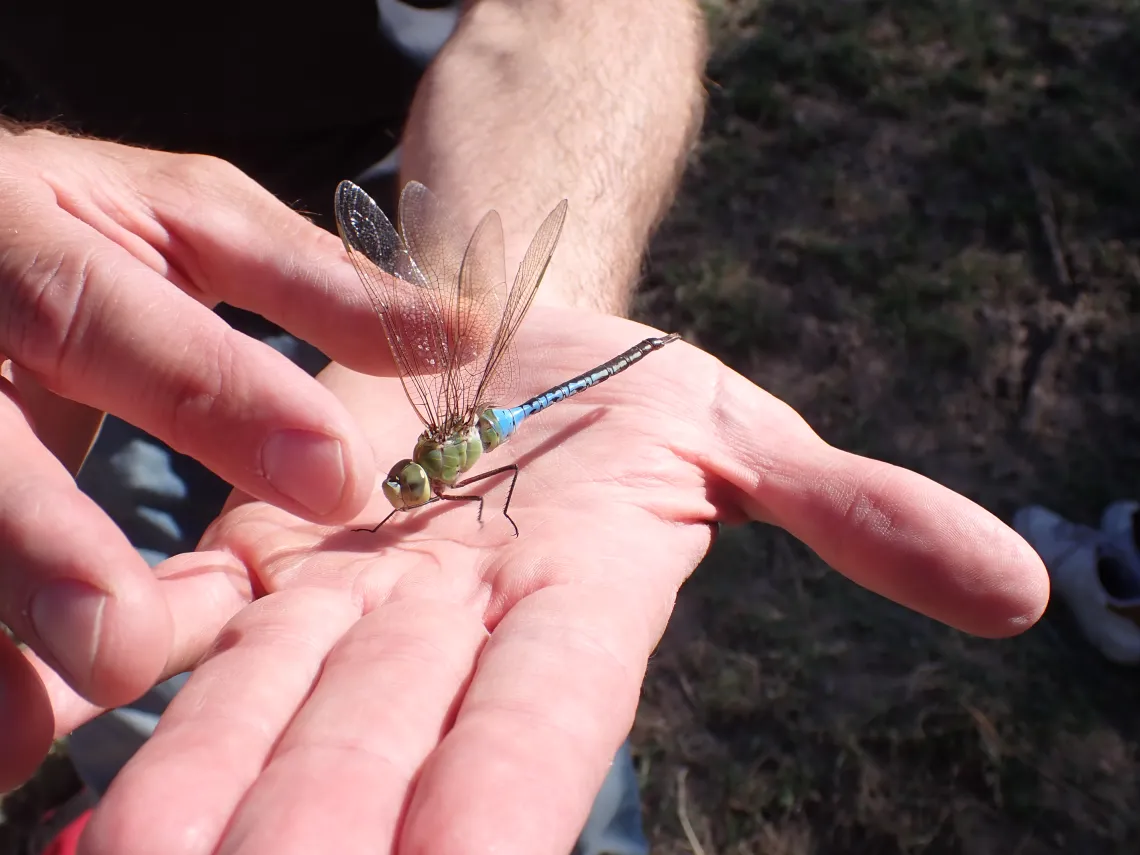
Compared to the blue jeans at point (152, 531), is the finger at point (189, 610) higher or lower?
higher

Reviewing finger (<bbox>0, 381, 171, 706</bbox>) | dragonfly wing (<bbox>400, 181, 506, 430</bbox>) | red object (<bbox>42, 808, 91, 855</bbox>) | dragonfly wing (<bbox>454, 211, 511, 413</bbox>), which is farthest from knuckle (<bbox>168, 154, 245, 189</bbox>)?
red object (<bbox>42, 808, 91, 855</bbox>)

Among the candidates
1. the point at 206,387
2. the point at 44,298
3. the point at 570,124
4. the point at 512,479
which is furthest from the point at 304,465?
the point at 570,124

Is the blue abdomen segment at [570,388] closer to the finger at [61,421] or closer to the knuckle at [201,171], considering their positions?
the knuckle at [201,171]

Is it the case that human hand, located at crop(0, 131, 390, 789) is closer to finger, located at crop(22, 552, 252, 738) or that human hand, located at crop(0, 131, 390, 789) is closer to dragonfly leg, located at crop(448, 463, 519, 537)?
finger, located at crop(22, 552, 252, 738)

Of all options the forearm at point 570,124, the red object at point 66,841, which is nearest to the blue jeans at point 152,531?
the red object at point 66,841

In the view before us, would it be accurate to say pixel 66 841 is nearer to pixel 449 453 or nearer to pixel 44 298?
pixel 449 453

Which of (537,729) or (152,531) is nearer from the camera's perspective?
(537,729)
